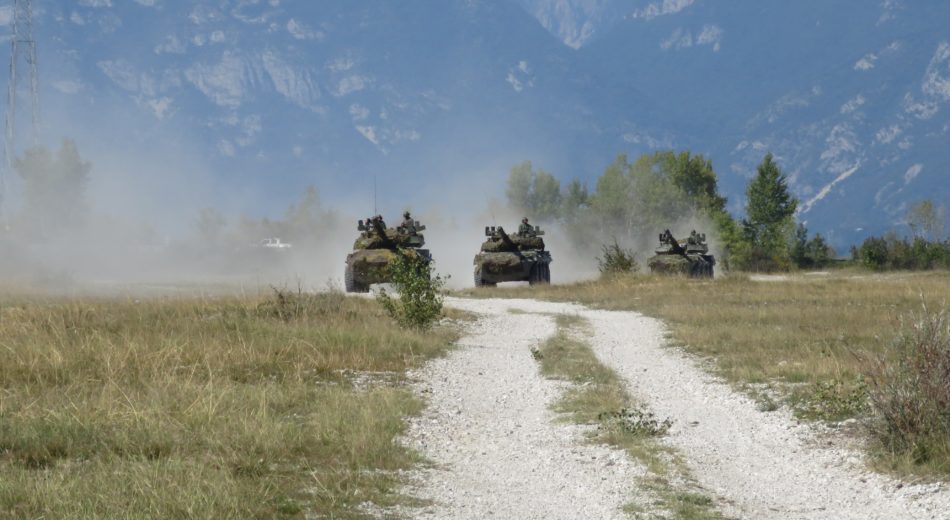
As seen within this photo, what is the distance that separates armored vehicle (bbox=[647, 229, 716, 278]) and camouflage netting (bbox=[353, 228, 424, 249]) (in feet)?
41.9

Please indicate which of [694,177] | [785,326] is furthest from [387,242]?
[694,177]

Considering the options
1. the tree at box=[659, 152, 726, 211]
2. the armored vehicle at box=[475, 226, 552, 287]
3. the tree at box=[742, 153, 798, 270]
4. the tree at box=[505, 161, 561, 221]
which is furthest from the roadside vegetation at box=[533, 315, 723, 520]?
the tree at box=[505, 161, 561, 221]

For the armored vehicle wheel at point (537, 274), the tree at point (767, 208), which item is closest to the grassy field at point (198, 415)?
the armored vehicle wheel at point (537, 274)

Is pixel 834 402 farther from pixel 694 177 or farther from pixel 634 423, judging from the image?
pixel 694 177

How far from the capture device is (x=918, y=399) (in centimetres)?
996

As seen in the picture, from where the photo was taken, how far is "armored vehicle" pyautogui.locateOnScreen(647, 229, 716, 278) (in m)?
48.4

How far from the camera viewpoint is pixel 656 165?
104500 mm

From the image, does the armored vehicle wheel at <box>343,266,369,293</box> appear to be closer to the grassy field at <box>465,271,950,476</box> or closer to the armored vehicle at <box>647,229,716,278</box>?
the grassy field at <box>465,271,950,476</box>

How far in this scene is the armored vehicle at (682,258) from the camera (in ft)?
159

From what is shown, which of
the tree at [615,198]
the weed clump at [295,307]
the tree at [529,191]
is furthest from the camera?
the tree at [529,191]

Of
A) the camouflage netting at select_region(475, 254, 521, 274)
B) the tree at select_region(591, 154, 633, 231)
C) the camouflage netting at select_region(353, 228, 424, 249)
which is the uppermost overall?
the tree at select_region(591, 154, 633, 231)

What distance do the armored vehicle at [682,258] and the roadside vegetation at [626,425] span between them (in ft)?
98.6

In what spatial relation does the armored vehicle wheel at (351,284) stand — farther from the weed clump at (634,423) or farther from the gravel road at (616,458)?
the weed clump at (634,423)

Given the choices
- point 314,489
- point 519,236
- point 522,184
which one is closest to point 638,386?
point 314,489
